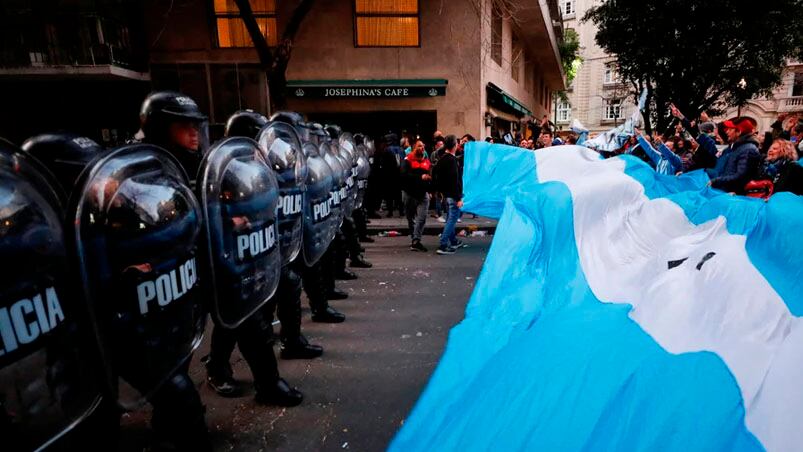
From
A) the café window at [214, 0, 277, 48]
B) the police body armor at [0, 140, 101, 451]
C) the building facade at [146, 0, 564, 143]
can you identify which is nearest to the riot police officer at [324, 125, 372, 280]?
the police body armor at [0, 140, 101, 451]

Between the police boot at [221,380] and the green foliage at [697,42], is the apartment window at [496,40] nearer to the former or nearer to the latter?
the green foliage at [697,42]

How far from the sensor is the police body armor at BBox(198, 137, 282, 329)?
2.13 meters

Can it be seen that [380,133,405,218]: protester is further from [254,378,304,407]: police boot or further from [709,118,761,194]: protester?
[254,378,304,407]: police boot

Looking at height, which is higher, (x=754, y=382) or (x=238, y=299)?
(x=238, y=299)

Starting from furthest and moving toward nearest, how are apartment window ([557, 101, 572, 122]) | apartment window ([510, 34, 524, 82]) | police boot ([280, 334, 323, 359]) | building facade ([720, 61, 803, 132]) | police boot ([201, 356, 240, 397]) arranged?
apartment window ([557, 101, 572, 122]) < building facade ([720, 61, 803, 132]) < apartment window ([510, 34, 524, 82]) < police boot ([280, 334, 323, 359]) < police boot ([201, 356, 240, 397])

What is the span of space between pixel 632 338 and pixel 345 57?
12.7 meters

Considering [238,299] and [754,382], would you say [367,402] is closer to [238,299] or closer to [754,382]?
[238,299]

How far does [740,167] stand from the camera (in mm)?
5344

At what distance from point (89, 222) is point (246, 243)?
94 cm

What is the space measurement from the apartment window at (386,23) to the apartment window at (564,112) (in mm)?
44869

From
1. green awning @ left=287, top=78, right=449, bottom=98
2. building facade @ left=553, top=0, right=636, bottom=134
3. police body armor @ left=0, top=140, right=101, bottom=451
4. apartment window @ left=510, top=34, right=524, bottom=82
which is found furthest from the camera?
building facade @ left=553, top=0, right=636, bottom=134

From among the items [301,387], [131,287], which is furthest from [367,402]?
A: [131,287]

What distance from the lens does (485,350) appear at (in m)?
2.74

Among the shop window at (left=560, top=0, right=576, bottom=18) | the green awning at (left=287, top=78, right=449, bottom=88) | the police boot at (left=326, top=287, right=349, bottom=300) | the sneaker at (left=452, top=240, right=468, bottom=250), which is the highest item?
the shop window at (left=560, top=0, right=576, bottom=18)
